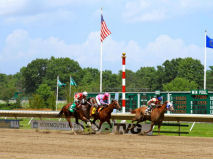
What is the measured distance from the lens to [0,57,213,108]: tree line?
226 ft

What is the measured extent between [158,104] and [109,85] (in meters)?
81.0

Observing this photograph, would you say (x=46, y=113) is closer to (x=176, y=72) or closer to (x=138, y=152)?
(x=138, y=152)

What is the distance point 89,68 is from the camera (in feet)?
362

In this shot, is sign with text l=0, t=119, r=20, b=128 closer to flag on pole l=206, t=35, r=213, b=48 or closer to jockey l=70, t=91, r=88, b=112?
jockey l=70, t=91, r=88, b=112

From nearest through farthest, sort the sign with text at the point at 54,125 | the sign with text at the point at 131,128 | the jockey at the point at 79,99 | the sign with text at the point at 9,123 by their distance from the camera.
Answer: the sign with text at the point at 131,128 < the jockey at the point at 79,99 < the sign with text at the point at 54,125 < the sign with text at the point at 9,123

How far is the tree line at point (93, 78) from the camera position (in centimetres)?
6881

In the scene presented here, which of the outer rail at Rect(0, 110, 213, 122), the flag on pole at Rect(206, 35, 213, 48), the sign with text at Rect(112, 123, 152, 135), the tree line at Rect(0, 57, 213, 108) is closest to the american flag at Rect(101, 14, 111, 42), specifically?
the outer rail at Rect(0, 110, 213, 122)

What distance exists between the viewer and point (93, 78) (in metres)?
100

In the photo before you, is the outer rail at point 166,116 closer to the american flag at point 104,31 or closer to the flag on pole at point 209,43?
the american flag at point 104,31

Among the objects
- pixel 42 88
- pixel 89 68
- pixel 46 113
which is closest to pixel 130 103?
pixel 46 113

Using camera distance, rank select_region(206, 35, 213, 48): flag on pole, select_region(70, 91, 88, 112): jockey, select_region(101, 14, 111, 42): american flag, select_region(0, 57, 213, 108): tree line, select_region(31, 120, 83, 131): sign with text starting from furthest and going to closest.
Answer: select_region(0, 57, 213, 108): tree line → select_region(206, 35, 213, 48): flag on pole → select_region(101, 14, 111, 42): american flag → select_region(31, 120, 83, 131): sign with text → select_region(70, 91, 88, 112): jockey

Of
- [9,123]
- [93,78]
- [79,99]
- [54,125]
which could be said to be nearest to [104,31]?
[9,123]

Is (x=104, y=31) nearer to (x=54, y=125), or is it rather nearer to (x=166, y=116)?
(x=54, y=125)

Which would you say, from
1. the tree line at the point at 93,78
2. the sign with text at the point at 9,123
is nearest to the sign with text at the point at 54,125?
the sign with text at the point at 9,123
